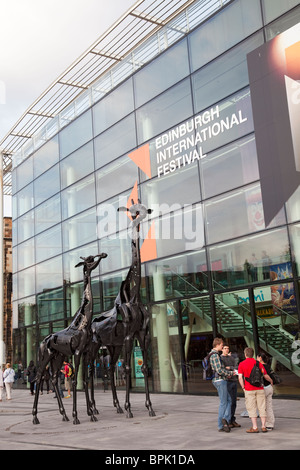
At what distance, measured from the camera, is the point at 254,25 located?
16.6 metres

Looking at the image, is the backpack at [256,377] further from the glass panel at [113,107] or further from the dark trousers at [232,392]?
the glass panel at [113,107]

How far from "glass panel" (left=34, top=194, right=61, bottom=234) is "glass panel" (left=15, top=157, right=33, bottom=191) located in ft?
9.13

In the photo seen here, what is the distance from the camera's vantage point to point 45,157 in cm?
2895

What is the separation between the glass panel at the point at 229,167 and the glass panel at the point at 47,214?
11.4 m

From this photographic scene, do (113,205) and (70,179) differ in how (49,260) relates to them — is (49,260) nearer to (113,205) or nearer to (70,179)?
(70,179)

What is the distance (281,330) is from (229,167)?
5979 mm

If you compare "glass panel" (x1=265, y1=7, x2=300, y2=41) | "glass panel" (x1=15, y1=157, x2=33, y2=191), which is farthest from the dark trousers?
"glass panel" (x1=15, y1=157, x2=33, y2=191)

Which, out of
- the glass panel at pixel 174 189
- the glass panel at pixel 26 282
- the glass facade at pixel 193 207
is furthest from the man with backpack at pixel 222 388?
the glass panel at pixel 26 282

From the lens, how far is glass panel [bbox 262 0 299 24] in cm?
1563

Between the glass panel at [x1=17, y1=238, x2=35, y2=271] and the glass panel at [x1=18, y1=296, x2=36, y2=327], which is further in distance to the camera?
the glass panel at [x1=17, y1=238, x2=35, y2=271]

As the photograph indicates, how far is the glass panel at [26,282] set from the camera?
2920 centimetres

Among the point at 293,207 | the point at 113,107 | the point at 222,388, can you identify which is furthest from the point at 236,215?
the point at 113,107

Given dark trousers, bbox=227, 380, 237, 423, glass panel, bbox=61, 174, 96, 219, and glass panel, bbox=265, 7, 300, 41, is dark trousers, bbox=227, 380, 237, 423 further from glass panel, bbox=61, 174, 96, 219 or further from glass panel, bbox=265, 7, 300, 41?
glass panel, bbox=61, 174, 96, 219

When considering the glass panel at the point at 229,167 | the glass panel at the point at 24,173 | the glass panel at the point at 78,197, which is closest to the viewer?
the glass panel at the point at 229,167
